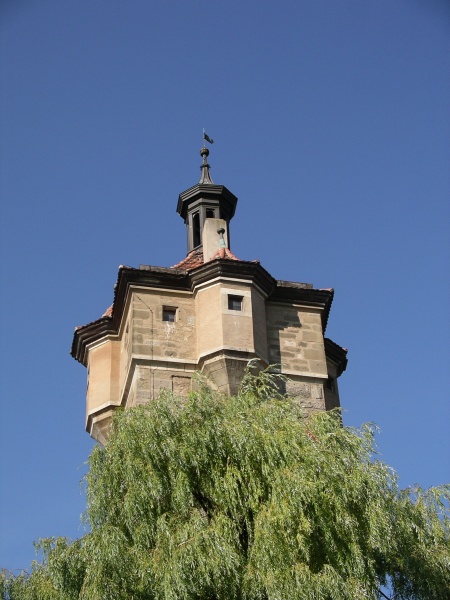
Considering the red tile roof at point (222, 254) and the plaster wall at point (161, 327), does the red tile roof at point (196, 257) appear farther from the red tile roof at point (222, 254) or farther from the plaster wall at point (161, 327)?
the plaster wall at point (161, 327)

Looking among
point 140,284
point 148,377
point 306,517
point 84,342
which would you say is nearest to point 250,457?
point 306,517

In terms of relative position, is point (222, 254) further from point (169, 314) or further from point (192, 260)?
point (192, 260)

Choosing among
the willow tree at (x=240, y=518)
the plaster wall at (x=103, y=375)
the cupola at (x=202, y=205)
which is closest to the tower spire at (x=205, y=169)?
the cupola at (x=202, y=205)

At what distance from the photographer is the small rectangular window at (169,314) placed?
18.8m

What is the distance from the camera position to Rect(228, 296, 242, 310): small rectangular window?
18.5 meters

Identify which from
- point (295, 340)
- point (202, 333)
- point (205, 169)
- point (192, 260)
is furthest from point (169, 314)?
point (205, 169)

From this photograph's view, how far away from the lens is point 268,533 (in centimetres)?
1229

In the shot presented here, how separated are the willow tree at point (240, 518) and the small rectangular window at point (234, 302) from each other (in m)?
3.81

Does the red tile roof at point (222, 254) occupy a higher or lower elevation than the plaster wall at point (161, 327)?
higher

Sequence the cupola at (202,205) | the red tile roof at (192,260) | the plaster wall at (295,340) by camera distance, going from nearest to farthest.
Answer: the plaster wall at (295,340) < the red tile roof at (192,260) < the cupola at (202,205)

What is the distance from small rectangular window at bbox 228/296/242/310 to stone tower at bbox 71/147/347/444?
0.02 metres

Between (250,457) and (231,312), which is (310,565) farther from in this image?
(231,312)

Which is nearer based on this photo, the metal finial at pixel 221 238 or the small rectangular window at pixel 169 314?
the small rectangular window at pixel 169 314

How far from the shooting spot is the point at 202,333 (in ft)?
60.2
